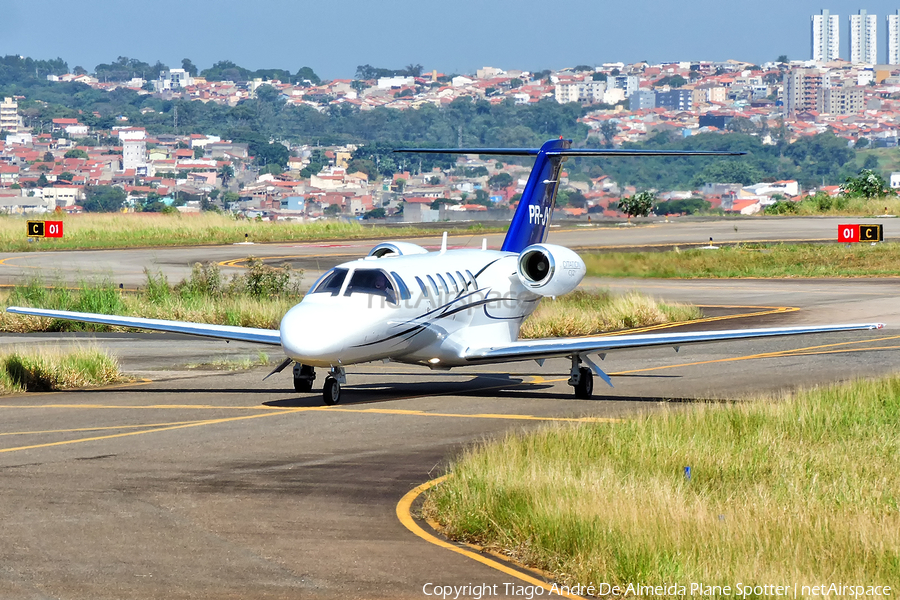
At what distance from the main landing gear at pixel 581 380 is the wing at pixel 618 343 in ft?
1.12

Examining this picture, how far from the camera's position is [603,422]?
1978 cm

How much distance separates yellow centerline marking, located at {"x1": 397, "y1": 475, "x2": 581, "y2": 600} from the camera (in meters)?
11.4

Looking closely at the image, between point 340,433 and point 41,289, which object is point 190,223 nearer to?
point 41,289

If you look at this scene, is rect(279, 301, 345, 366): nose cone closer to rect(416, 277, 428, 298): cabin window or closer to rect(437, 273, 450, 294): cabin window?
rect(416, 277, 428, 298): cabin window

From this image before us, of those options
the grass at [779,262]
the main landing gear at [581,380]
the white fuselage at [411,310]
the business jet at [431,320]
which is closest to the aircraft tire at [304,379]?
the business jet at [431,320]

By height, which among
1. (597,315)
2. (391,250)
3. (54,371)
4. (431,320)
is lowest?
(597,315)

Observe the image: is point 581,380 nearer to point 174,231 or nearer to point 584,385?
point 584,385

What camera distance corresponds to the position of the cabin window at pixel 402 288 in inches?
870

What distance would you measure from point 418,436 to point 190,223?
234ft

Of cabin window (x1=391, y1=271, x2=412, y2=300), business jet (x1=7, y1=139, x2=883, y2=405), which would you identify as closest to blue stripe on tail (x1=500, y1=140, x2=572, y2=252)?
business jet (x1=7, y1=139, x2=883, y2=405)

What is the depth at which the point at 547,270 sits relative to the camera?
25203mm

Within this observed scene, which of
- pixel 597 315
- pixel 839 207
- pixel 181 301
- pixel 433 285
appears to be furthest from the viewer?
pixel 839 207

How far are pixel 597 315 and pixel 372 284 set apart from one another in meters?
17.0

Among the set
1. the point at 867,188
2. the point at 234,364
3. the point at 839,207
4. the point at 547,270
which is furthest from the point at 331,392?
the point at 867,188
